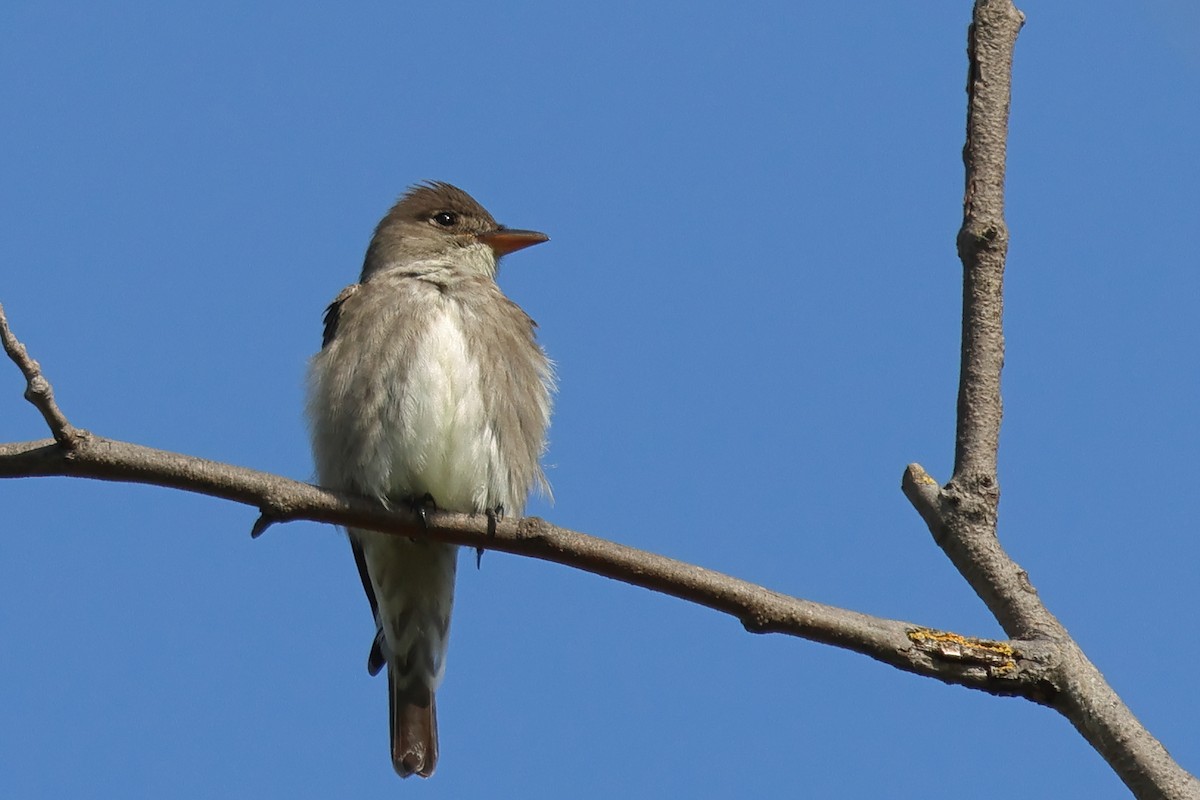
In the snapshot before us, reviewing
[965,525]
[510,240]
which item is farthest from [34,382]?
[510,240]

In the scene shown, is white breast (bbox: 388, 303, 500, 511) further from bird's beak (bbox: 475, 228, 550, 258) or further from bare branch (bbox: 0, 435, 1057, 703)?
bare branch (bbox: 0, 435, 1057, 703)

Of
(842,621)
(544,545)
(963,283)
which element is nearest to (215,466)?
(544,545)

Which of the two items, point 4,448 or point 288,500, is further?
point 288,500

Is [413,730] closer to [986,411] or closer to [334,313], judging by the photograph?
[334,313]

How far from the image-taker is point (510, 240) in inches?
331

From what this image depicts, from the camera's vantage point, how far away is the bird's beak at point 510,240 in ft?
27.6

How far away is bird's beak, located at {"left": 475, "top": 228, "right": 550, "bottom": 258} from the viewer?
841 centimetres

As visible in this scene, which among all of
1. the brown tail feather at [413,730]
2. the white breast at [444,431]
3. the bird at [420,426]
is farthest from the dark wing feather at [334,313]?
the brown tail feather at [413,730]

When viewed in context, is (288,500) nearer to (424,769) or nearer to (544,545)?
(544,545)

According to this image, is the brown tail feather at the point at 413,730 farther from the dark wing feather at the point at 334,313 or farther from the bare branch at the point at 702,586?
the bare branch at the point at 702,586

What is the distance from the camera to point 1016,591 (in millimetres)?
4047

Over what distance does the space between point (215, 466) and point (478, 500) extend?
8.90ft

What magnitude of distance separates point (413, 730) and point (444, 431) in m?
1.76

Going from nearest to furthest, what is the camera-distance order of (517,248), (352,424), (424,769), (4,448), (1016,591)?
(4,448)
(1016,591)
(352,424)
(424,769)
(517,248)
